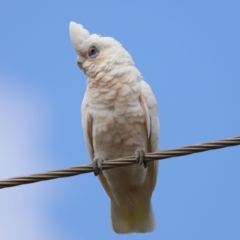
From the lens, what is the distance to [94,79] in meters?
5.06

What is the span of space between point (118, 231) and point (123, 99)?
4.45 ft

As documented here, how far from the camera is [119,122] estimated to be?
191 inches

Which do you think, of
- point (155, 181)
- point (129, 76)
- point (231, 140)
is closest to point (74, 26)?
point (129, 76)

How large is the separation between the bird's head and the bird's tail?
4.17 ft

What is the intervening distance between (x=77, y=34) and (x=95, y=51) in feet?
0.79

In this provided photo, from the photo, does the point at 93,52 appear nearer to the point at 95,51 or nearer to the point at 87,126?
the point at 95,51

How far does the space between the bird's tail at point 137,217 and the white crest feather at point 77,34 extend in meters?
1.47

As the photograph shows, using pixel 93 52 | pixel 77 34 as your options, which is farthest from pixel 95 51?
pixel 77 34

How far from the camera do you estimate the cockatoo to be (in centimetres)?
489

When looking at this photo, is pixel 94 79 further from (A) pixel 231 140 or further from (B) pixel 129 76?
(A) pixel 231 140

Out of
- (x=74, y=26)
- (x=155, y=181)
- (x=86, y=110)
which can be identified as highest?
(x=74, y=26)

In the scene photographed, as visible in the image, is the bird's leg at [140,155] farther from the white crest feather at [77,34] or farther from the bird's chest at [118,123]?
the white crest feather at [77,34]

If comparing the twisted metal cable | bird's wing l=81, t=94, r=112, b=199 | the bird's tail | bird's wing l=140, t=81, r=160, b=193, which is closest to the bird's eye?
bird's wing l=81, t=94, r=112, b=199

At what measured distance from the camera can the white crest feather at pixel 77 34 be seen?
5.32m
